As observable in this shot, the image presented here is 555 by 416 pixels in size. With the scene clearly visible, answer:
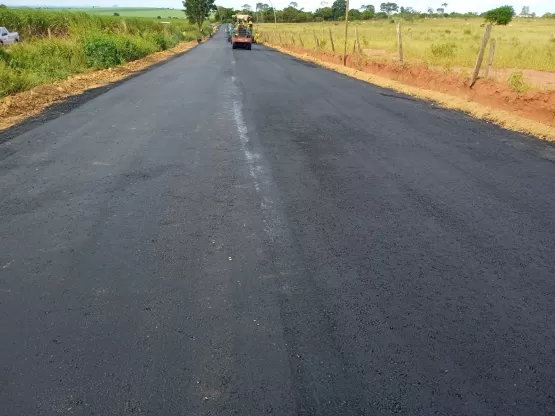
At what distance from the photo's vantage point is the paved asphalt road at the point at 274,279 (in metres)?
2.62

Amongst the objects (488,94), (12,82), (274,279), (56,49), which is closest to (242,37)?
(56,49)

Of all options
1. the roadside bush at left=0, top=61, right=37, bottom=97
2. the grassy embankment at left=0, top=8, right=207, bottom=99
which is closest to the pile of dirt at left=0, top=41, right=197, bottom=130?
the roadside bush at left=0, top=61, right=37, bottom=97

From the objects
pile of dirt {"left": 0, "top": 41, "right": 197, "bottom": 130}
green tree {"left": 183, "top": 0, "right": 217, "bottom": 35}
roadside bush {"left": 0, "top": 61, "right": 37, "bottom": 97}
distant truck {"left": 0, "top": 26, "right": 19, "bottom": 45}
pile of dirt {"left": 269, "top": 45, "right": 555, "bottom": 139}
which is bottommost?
pile of dirt {"left": 269, "top": 45, "right": 555, "bottom": 139}

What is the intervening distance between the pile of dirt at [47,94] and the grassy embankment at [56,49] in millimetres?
529

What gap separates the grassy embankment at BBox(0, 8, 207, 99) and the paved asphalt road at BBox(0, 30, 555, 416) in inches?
324

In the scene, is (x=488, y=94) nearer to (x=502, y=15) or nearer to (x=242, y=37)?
(x=242, y=37)

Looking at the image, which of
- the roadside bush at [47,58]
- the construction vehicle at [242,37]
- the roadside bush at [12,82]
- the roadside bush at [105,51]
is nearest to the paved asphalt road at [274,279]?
the roadside bush at [12,82]

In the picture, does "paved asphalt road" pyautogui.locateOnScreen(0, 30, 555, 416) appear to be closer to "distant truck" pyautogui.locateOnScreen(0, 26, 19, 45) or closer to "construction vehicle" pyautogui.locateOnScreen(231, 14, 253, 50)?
"distant truck" pyautogui.locateOnScreen(0, 26, 19, 45)

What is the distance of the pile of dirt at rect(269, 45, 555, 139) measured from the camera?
34.0 feet

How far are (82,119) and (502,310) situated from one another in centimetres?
937

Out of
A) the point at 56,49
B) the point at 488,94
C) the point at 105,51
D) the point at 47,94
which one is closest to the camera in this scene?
the point at 488,94

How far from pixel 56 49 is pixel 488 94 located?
17.5 m

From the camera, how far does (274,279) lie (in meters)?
3.72

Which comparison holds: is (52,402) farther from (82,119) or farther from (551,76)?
(551,76)
